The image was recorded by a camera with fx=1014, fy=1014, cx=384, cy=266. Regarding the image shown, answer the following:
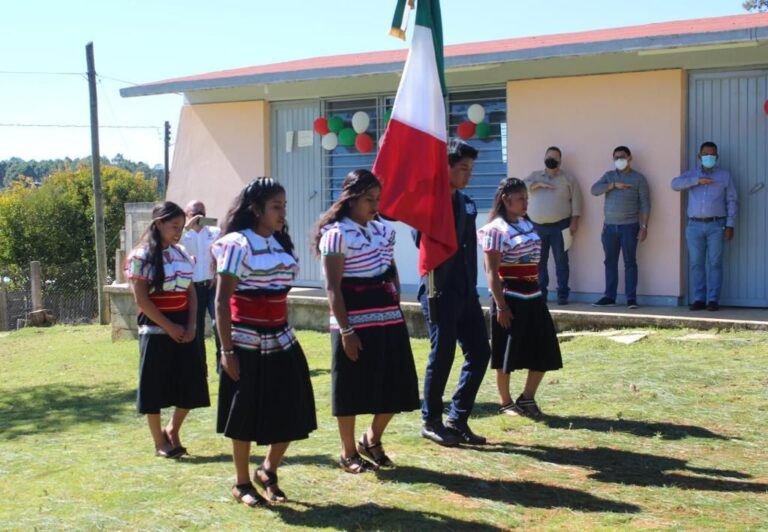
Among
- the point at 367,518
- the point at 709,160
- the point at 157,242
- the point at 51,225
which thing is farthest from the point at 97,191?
the point at 367,518

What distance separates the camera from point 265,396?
17.9 feet

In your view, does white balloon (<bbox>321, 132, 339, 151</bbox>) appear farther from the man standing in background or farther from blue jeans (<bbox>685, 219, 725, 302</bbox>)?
blue jeans (<bbox>685, 219, 725, 302</bbox>)

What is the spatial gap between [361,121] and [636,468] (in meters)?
9.11

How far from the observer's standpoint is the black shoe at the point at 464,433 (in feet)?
21.7

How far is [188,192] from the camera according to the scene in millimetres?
16078

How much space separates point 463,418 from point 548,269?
6.47 metres

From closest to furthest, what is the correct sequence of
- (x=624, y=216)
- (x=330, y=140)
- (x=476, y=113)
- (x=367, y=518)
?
1. (x=367, y=518)
2. (x=624, y=216)
3. (x=476, y=113)
4. (x=330, y=140)

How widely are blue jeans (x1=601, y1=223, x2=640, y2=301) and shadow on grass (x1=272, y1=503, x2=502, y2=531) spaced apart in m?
7.28

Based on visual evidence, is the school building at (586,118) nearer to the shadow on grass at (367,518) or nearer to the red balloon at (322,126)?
the red balloon at (322,126)

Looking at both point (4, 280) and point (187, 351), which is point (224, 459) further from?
point (4, 280)

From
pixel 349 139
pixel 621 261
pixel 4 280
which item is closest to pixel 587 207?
pixel 621 261

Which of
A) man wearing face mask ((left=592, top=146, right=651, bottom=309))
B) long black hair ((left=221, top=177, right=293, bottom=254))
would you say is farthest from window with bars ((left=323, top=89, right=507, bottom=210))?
long black hair ((left=221, top=177, right=293, bottom=254))

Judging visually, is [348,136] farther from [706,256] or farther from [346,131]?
[706,256]

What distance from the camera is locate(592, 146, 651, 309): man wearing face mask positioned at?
39.1 feet
